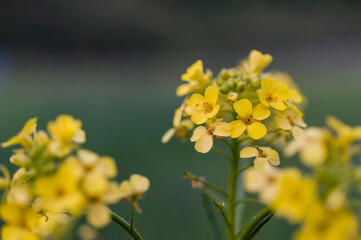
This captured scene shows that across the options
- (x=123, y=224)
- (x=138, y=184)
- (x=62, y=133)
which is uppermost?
(x=62, y=133)

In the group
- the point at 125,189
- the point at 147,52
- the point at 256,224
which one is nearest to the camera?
the point at 125,189

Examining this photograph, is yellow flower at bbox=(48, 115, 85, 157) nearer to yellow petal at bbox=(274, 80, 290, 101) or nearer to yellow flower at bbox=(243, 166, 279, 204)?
yellow flower at bbox=(243, 166, 279, 204)

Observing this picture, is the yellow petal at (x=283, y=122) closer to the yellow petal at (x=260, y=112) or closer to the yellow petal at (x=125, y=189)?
the yellow petal at (x=260, y=112)

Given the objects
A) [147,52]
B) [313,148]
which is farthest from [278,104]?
[147,52]

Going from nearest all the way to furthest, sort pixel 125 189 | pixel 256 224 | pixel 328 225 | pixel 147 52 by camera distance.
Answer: pixel 328 225, pixel 125 189, pixel 256 224, pixel 147 52

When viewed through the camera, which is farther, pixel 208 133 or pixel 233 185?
pixel 233 185

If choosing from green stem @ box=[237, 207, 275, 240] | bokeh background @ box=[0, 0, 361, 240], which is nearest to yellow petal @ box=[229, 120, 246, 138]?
green stem @ box=[237, 207, 275, 240]

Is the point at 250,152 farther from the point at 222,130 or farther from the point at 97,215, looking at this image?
the point at 97,215

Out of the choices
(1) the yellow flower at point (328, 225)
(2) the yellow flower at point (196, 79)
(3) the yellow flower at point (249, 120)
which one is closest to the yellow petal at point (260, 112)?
(3) the yellow flower at point (249, 120)
